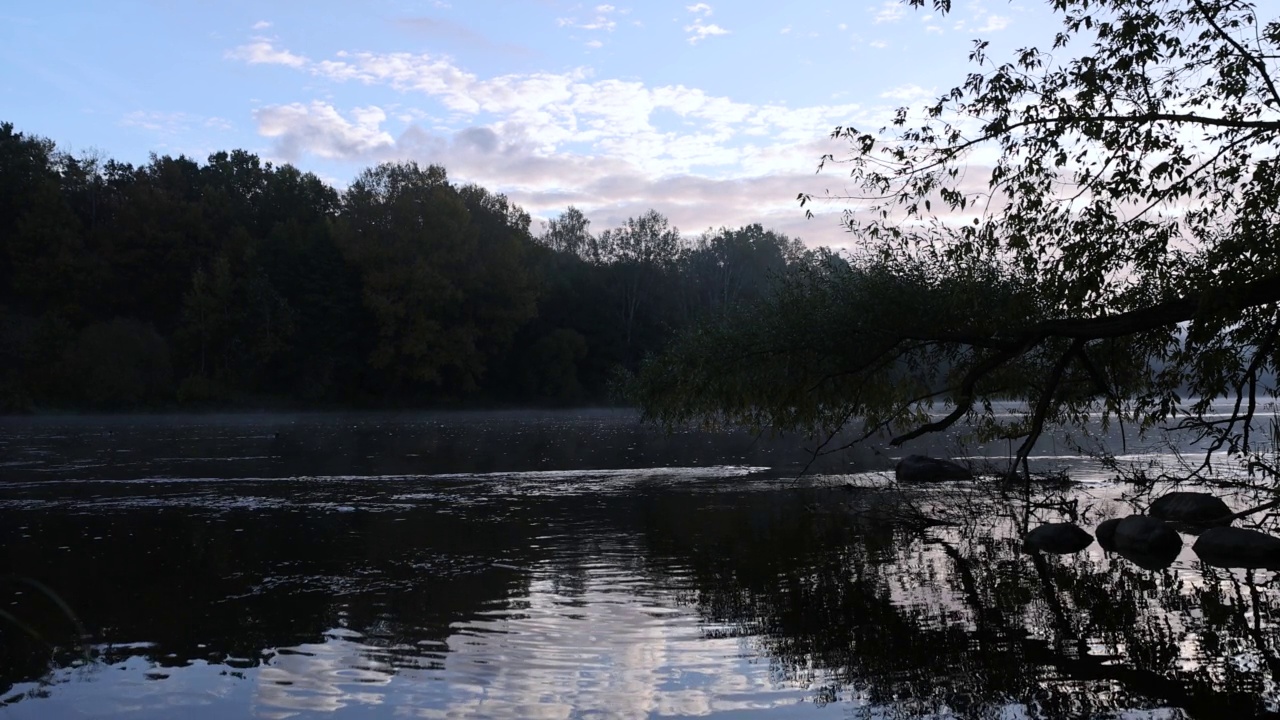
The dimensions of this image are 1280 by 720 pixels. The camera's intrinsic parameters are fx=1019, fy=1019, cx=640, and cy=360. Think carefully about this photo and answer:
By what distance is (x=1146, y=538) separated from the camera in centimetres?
1827

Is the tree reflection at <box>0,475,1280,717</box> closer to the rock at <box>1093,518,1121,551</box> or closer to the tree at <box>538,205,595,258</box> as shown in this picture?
the rock at <box>1093,518,1121,551</box>

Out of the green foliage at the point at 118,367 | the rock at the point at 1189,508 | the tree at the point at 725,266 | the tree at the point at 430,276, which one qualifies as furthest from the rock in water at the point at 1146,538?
the tree at the point at 725,266

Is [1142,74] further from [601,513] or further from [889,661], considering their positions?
[601,513]

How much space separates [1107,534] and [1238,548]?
2.55m

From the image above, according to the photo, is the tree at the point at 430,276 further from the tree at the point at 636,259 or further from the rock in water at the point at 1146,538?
the rock in water at the point at 1146,538

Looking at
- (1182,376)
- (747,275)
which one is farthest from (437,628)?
(747,275)

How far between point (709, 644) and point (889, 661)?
6.77 ft

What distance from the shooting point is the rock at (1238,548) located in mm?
16594

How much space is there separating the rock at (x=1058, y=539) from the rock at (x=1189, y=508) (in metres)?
3.11

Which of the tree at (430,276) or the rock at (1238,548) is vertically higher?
the tree at (430,276)

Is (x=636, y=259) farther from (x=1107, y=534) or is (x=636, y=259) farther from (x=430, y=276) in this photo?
(x=1107, y=534)

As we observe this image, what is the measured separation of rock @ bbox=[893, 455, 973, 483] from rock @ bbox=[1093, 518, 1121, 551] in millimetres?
10986

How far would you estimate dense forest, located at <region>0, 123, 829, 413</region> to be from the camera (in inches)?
3061

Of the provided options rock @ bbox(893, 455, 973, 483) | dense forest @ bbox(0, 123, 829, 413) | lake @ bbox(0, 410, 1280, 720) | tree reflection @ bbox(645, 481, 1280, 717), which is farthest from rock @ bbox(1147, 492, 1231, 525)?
dense forest @ bbox(0, 123, 829, 413)
